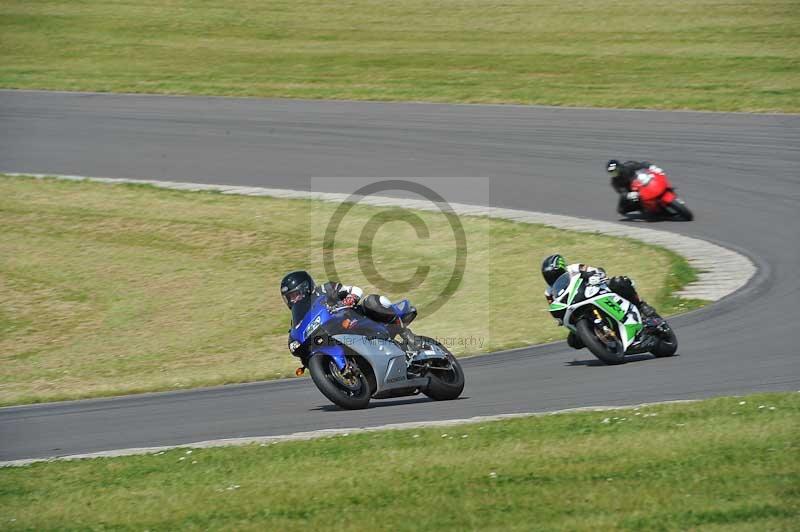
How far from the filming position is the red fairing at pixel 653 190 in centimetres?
2089

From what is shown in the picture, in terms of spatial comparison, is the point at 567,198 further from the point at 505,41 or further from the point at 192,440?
the point at 505,41

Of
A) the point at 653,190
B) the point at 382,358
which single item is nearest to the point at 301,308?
the point at 382,358

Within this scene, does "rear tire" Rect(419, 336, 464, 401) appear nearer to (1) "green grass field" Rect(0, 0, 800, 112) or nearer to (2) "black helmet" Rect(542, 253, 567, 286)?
(2) "black helmet" Rect(542, 253, 567, 286)

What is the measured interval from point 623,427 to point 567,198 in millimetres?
14297

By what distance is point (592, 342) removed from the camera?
487 inches

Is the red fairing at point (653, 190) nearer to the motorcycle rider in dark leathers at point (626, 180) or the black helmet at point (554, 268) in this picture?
the motorcycle rider in dark leathers at point (626, 180)

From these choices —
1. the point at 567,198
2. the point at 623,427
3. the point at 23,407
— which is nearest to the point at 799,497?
the point at 623,427

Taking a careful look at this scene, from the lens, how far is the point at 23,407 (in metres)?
13.6

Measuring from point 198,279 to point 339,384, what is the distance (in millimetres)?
8822

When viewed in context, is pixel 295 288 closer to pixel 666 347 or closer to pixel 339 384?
pixel 339 384

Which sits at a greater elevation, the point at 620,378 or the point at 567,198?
the point at 567,198

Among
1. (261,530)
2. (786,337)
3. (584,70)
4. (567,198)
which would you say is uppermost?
(584,70)

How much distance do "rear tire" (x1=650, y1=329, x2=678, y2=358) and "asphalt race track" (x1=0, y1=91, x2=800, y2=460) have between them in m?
0.14

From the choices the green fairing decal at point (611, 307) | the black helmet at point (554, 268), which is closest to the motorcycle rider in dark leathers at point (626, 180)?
the black helmet at point (554, 268)
